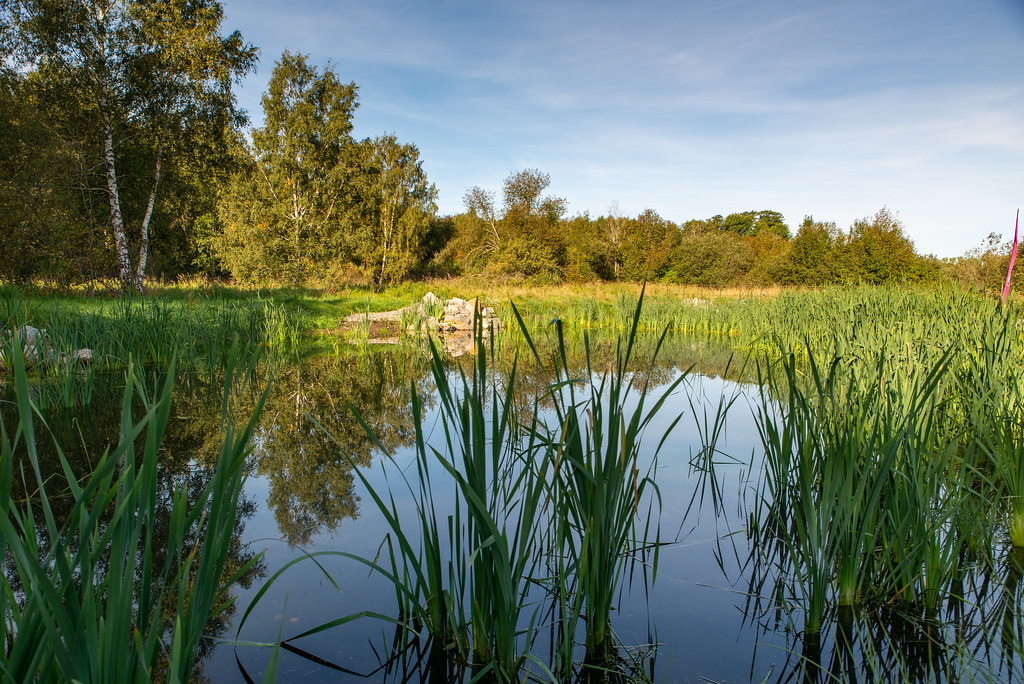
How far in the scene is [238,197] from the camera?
19.1m

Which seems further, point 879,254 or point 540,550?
point 879,254

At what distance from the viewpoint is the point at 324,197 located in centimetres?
1945

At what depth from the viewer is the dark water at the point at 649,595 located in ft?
5.87

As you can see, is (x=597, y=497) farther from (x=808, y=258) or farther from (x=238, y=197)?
(x=808, y=258)

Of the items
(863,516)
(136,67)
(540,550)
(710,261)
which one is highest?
(136,67)

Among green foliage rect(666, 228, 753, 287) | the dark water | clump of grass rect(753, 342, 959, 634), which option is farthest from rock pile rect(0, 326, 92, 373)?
green foliage rect(666, 228, 753, 287)

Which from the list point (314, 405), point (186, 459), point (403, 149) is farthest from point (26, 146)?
point (403, 149)

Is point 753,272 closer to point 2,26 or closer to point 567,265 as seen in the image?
point 567,265

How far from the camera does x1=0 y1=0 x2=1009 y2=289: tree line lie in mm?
10828

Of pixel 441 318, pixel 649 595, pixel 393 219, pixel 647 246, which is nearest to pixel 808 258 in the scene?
pixel 647 246

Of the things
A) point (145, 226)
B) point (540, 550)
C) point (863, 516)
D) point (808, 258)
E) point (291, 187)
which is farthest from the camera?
point (808, 258)

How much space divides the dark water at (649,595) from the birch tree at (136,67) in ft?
38.4

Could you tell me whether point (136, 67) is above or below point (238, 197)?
above

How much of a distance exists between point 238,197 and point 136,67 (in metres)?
5.75
